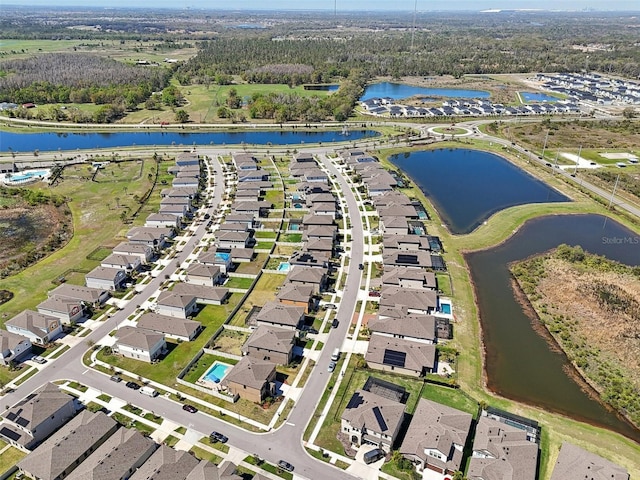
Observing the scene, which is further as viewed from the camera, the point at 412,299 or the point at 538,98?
the point at 538,98

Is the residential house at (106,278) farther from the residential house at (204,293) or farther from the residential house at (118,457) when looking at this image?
the residential house at (118,457)

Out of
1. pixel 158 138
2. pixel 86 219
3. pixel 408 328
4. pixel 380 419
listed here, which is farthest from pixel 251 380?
pixel 158 138

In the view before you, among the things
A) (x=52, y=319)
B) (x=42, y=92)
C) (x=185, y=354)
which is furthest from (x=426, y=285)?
(x=42, y=92)

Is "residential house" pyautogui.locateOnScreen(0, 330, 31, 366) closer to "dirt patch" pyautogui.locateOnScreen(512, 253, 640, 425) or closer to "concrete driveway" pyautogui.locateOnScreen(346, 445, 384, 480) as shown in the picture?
"concrete driveway" pyautogui.locateOnScreen(346, 445, 384, 480)

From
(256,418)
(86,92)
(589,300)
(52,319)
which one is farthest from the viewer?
(86,92)

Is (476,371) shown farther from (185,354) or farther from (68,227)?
(68,227)

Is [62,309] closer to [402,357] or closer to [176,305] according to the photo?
[176,305]

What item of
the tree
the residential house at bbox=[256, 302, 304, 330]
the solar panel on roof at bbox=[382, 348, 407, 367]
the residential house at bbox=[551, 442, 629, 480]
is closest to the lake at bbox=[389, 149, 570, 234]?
the solar panel on roof at bbox=[382, 348, 407, 367]
